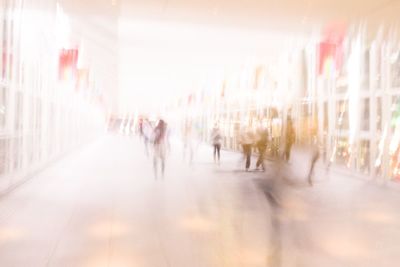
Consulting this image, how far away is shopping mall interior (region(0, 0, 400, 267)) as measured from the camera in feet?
14.6


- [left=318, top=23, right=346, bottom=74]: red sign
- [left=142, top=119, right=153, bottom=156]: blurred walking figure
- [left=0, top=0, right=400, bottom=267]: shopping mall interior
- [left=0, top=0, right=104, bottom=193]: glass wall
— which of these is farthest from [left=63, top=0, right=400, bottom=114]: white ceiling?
[left=142, top=119, right=153, bottom=156]: blurred walking figure

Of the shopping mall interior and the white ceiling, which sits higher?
the white ceiling

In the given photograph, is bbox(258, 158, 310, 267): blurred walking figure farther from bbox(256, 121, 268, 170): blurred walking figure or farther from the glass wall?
bbox(256, 121, 268, 170): blurred walking figure

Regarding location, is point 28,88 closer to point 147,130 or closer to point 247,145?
point 247,145

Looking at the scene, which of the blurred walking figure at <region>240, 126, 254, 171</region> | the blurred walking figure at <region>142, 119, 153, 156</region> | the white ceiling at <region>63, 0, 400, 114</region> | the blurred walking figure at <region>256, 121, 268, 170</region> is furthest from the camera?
the blurred walking figure at <region>142, 119, 153, 156</region>

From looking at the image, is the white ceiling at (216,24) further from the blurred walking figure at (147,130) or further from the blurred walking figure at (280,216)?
the blurred walking figure at (280,216)

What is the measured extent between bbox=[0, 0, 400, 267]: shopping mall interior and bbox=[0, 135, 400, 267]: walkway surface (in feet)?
0.08

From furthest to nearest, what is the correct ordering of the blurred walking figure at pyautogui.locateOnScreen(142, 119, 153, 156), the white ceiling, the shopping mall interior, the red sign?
the blurred walking figure at pyautogui.locateOnScreen(142, 119, 153, 156) → the red sign → the white ceiling → the shopping mall interior

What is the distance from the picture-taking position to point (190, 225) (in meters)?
5.28

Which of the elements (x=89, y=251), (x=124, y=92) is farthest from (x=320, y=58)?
(x=124, y=92)

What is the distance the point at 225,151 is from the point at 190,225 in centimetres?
1346

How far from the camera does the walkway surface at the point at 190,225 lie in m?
Answer: 4.01

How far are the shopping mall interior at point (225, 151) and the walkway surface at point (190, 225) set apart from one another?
0.08ft

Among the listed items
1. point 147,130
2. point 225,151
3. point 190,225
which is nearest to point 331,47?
point 190,225
